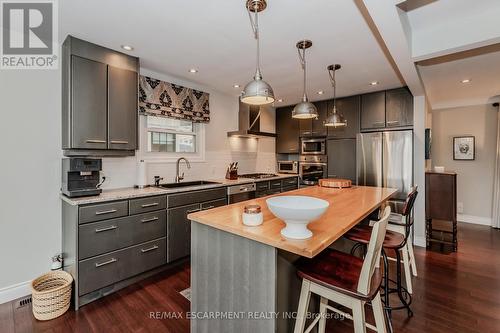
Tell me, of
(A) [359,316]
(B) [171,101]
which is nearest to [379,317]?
(A) [359,316]

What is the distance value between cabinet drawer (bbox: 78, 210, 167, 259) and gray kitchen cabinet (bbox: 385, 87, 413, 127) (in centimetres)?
371

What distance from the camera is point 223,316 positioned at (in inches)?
57.1

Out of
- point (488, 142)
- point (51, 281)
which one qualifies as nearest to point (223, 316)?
point (51, 281)

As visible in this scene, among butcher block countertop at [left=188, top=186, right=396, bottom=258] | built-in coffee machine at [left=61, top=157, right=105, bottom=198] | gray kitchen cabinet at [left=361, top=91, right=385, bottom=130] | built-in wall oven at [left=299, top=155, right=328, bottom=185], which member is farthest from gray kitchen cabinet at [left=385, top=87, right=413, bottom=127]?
built-in coffee machine at [left=61, top=157, right=105, bottom=198]

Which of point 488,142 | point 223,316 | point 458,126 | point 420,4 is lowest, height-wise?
point 223,316

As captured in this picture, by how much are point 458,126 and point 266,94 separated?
527 centimetres

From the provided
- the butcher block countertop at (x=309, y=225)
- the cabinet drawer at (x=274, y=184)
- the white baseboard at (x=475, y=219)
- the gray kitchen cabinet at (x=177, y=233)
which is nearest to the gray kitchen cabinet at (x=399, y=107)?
the cabinet drawer at (x=274, y=184)

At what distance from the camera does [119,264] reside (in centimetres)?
226

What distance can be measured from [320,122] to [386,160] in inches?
57.3

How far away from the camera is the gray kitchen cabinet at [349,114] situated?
4180 millimetres

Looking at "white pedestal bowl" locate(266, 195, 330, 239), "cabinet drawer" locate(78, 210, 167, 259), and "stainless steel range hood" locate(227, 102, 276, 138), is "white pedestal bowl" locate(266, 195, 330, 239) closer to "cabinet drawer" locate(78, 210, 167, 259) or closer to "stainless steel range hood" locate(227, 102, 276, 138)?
"cabinet drawer" locate(78, 210, 167, 259)

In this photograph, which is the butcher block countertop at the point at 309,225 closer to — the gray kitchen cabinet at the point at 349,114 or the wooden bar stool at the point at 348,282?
the wooden bar stool at the point at 348,282

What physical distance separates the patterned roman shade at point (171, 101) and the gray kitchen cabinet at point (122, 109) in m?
0.32

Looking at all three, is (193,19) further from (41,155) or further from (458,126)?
(458,126)
